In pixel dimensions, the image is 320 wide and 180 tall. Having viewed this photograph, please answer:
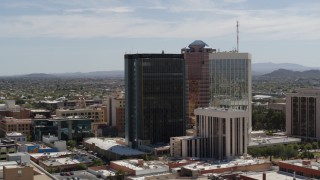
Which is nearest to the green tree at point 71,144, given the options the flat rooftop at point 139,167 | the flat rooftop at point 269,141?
the flat rooftop at point 139,167

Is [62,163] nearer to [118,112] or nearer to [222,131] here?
[222,131]

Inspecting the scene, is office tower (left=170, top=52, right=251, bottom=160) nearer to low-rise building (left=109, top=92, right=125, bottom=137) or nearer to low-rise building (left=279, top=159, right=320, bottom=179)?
low-rise building (left=279, top=159, right=320, bottom=179)

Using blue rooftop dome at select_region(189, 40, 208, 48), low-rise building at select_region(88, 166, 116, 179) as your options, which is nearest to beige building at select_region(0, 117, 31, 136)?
low-rise building at select_region(88, 166, 116, 179)

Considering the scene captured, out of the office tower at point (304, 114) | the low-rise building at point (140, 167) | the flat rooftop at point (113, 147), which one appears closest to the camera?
the low-rise building at point (140, 167)

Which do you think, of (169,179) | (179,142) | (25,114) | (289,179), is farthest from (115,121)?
(289,179)

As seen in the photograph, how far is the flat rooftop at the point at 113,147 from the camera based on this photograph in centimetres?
5922

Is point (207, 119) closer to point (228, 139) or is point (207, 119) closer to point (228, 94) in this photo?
point (228, 139)

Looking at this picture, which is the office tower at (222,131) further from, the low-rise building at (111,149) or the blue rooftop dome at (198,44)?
the blue rooftop dome at (198,44)

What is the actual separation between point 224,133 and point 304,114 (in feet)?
71.0

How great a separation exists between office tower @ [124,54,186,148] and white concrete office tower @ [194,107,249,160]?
8.34 m

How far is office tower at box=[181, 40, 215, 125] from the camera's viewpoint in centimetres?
8312

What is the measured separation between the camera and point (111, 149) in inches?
2421

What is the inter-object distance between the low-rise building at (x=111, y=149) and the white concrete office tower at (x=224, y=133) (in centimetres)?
781

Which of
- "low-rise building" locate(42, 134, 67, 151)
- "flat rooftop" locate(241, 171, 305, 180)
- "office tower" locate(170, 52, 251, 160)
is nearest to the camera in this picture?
Answer: "flat rooftop" locate(241, 171, 305, 180)
